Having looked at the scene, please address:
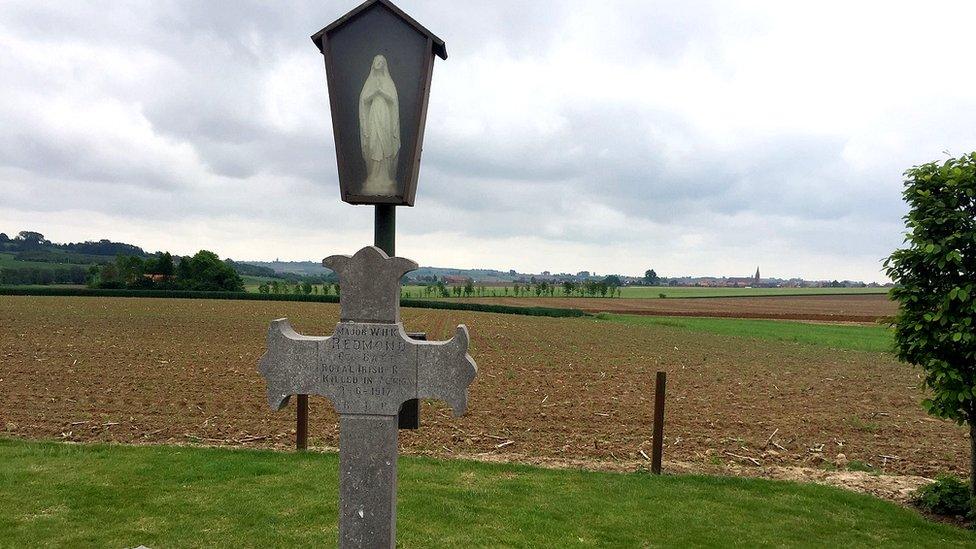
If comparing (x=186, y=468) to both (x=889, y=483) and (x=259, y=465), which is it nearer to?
(x=259, y=465)

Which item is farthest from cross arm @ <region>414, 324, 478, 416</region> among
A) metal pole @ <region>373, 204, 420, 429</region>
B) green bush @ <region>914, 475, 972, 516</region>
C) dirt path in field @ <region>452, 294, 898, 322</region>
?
dirt path in field @ <region>452, 294, 898, 322</region>

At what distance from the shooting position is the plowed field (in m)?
10.2

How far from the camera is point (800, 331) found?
134 ft

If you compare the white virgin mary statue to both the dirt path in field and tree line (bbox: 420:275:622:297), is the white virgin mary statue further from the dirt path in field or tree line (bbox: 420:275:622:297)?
tree line (bbox: 420:275:622:297)

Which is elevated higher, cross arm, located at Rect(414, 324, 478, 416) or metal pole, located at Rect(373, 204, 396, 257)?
metal pole, located at Rect(373, 204, 396, 257)

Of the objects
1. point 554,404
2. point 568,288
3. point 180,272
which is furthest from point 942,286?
point 568,288

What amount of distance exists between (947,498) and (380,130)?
8.08m

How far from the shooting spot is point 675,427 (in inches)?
470

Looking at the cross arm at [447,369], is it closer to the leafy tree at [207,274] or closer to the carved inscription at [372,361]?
the carved inscription at [372,361]

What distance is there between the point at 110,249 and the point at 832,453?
557 ft

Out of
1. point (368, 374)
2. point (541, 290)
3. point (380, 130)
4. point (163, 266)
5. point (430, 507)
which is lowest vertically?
point (430, 507)

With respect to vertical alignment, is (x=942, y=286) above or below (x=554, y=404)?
above

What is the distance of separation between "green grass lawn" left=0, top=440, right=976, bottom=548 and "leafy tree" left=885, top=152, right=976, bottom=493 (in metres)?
1.66

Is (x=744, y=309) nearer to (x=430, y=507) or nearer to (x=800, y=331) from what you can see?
(x=800, y=331)
